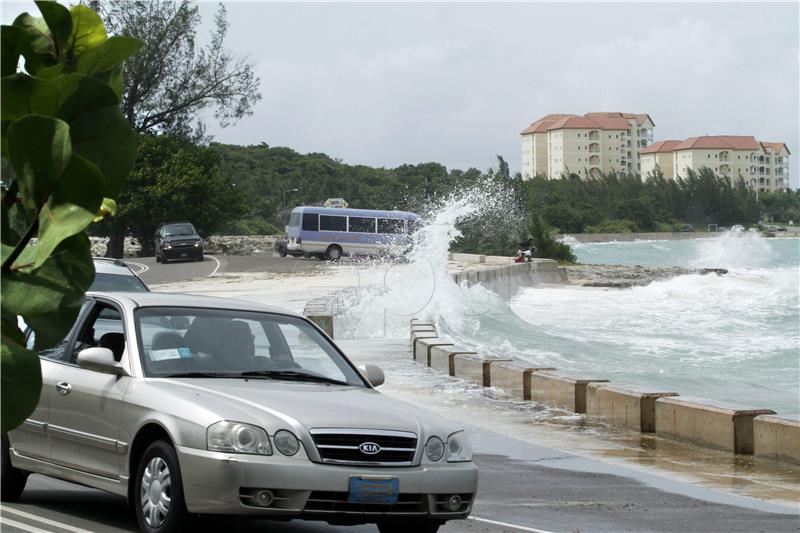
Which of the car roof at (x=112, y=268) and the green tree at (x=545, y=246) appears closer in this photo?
the car roof at (x=112, y=268)

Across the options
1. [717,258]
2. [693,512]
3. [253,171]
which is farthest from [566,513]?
[253,171]

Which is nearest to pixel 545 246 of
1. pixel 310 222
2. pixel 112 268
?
pixel 310 222

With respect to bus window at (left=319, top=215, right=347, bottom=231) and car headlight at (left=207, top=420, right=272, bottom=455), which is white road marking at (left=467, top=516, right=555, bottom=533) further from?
bus window at (left=319, top=215, right=347, bottom=231)

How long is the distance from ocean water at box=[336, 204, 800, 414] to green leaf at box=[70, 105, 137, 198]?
1513 cm

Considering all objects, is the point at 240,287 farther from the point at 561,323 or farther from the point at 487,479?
the point at 487,479

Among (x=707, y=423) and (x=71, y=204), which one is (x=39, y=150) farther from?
(x=707, y=423)

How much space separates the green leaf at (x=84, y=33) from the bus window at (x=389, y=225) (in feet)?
191

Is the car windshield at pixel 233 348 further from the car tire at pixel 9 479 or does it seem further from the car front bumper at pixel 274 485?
the car tire at pixel 9 479

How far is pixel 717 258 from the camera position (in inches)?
3802

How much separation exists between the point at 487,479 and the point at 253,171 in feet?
414

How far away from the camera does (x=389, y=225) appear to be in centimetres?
6078

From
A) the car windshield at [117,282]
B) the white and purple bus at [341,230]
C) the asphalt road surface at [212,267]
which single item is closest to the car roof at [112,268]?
the car windshield at [117,282]

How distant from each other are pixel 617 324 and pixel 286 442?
34704 millimetres

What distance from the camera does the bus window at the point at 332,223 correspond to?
60.7 m
